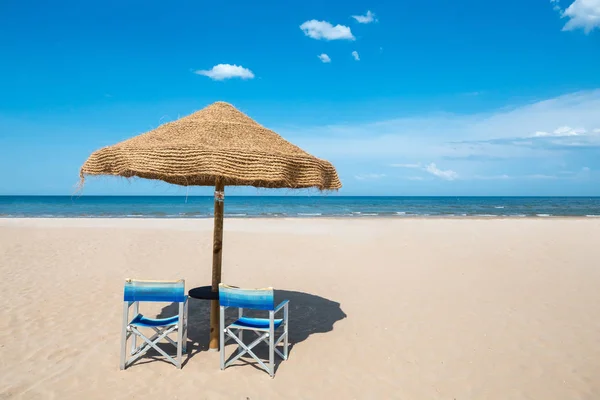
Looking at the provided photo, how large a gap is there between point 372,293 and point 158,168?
5.18 metres

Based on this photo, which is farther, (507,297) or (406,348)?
(507,297)

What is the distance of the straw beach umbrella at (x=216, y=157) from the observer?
13.4 feet

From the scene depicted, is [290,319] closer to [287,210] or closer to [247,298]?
[247,298]

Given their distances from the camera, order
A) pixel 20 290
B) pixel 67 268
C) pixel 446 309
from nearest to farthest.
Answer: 1. pixel 446 309
2. pixel 20 290
3. pixel 67 268

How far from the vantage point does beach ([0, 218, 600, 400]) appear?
4395 mm

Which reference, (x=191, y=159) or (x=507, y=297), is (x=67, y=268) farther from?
(x=507, y=297)

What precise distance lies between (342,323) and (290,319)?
31.0 inches

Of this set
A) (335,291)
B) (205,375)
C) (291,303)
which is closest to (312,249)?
(335,291)

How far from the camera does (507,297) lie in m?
7.87

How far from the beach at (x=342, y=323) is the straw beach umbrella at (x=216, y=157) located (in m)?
1.23

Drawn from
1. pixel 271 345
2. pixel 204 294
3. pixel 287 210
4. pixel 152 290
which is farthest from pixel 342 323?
pixel 287 210

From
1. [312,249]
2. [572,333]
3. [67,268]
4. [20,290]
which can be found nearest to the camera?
[572,333]

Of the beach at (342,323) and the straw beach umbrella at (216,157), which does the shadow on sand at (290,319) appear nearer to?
the beach at (342,323)

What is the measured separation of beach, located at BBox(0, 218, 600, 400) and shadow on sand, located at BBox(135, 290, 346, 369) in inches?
1.3
